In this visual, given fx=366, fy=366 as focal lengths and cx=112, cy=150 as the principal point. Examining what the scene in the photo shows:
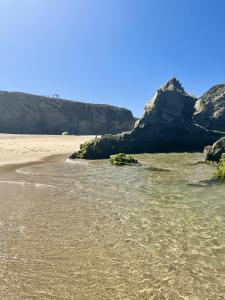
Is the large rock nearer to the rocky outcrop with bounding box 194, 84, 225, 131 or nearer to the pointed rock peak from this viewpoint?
the pointed rock peak

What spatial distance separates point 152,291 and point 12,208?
7.33 m

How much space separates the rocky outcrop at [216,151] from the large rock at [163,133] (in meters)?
10.3

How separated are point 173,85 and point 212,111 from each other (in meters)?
8.06

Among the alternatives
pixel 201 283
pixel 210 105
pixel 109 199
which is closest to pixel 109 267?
pixel 201 283

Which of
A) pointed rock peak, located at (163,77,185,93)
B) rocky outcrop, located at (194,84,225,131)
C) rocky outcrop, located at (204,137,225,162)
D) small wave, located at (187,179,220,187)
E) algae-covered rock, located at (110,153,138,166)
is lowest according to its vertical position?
small wave, located at (187,179,220,187)

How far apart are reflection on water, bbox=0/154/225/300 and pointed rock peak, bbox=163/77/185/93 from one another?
3070 centimetres

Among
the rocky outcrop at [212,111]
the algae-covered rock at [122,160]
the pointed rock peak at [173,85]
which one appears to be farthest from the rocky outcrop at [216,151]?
the rocky outcrop at [212,111]

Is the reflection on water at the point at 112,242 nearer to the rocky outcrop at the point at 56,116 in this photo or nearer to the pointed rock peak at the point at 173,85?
the pointed rock peak at the point at 173,85

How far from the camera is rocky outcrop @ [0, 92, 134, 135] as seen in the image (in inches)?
3757

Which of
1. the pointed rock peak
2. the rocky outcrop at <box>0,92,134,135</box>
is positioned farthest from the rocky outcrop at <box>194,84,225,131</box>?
the rocky outcrop at <box>0,92,134,135</box>

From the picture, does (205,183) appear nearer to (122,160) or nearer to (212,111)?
(122,160)

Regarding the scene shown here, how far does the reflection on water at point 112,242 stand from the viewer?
6.87 m

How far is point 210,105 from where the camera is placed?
51594 mm

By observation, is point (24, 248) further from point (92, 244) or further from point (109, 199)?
point (109, 199)
